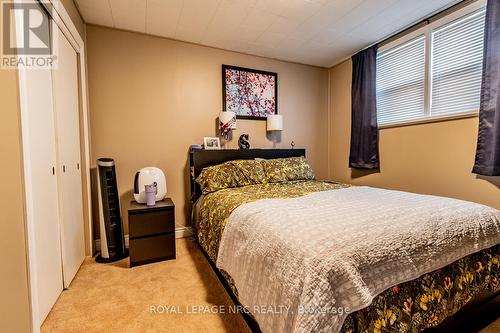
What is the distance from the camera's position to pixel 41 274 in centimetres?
145

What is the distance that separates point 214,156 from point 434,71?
2.60 metres

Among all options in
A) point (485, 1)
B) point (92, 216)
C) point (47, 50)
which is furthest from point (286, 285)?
point (485, 1)

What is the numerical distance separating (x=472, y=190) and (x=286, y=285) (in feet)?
7.53

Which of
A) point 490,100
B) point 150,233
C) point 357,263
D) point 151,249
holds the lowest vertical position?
point 151,249

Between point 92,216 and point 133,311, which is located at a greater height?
point 92,216

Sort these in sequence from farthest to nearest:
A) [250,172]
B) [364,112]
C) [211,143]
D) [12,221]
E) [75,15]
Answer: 1. [364,112]
2. [211,143]
3. [250,172]
4. [75,15]
5. [12,221]

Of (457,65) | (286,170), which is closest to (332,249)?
(286,170)

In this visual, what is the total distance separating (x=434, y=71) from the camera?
2492 mm

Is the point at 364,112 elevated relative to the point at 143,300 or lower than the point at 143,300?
elevated

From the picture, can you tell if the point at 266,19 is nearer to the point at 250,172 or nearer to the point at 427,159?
the point at 250,172

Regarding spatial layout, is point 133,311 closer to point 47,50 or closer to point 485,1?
point 47,50

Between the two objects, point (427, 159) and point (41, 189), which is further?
point (427, 159)

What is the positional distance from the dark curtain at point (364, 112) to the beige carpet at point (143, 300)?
2.10 meters

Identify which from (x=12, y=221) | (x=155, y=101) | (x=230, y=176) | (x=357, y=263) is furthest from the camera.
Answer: (x=155, y=101)
